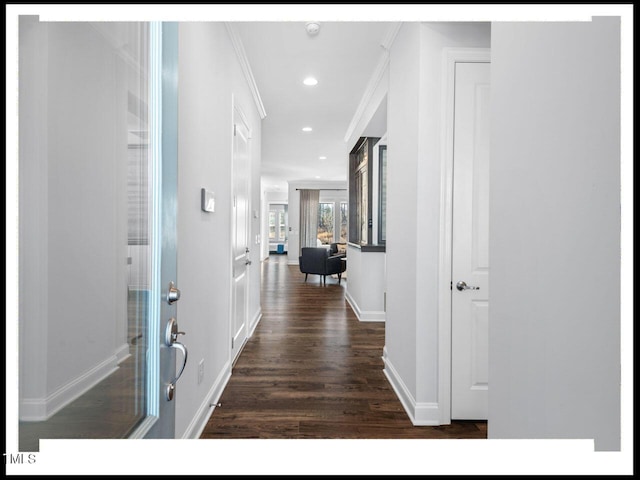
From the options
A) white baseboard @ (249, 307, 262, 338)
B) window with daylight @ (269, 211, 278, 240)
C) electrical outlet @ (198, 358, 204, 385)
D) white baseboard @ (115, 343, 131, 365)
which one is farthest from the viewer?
window with daylight @ (269, 211, 278, 240)

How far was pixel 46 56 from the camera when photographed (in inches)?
21.0

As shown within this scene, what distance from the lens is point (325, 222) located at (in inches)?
463

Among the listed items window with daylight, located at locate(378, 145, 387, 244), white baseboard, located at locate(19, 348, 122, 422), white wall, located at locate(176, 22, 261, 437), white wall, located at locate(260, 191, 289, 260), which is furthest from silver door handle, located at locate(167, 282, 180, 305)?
white wall, located at locate(260, 191, 289, 260)

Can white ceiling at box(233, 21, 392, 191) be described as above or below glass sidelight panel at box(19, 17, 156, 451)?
above

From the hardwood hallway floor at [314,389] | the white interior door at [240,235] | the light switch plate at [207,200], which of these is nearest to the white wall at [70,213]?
the light switch plate at [207,200]

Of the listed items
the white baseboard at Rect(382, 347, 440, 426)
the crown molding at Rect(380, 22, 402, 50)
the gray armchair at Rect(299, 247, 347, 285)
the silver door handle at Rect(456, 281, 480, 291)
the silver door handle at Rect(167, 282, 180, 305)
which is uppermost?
the crown molding at Rect(380, 22, 402, 50)

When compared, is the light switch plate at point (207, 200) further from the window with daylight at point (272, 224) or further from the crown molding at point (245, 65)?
the window with daylight at point (272, 224)

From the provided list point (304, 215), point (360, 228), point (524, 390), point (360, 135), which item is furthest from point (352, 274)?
point (304, 215)

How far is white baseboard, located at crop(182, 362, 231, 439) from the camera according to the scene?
1.80m

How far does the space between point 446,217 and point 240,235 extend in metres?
1.84

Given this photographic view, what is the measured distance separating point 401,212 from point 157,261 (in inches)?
74.3

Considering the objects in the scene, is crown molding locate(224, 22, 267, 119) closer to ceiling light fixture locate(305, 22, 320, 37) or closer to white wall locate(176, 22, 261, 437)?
white wall locate(176, 22, 261, 437)

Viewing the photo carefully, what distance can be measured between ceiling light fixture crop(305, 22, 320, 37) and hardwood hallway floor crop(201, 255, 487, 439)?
2.67m

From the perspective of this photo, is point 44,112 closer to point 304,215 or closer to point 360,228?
point 360,228
